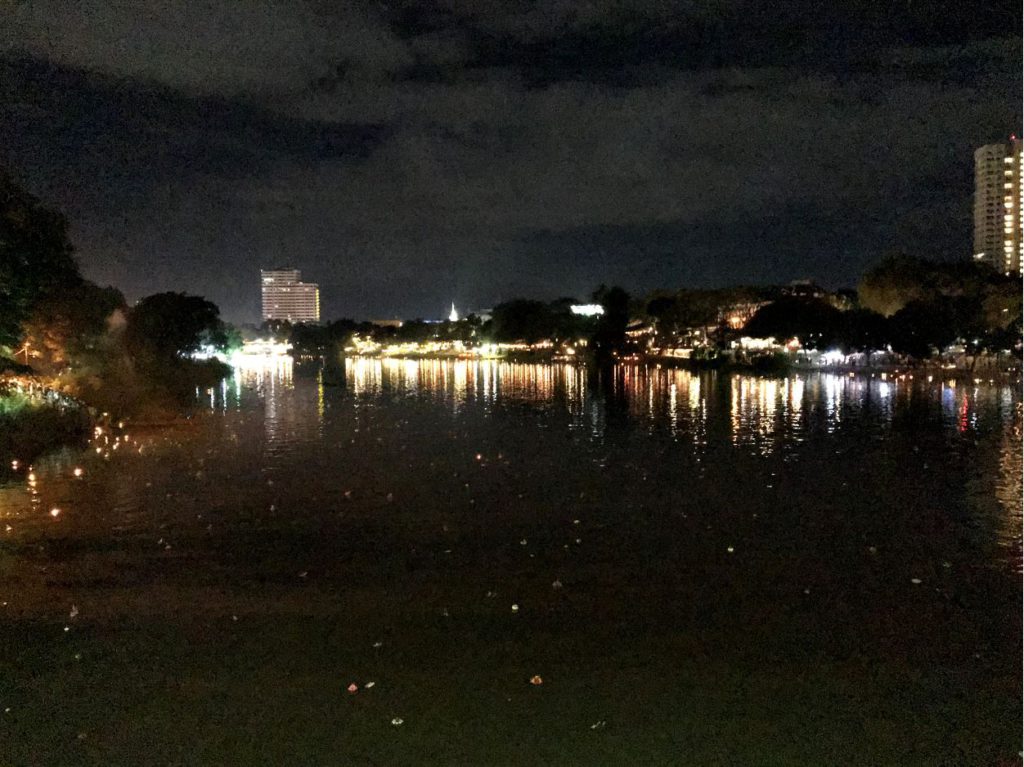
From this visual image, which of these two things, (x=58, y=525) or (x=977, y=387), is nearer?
(x=58, y=525)

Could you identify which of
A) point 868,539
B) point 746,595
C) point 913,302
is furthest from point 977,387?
point 746,595

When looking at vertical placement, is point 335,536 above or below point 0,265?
below

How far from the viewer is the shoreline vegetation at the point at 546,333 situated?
22266 mm

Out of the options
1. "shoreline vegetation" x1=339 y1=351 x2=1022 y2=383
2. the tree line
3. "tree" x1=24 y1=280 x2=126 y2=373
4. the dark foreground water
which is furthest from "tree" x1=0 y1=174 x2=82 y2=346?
"shoreline vegetation" x1=339 y1=351 x2=1022 y2=383

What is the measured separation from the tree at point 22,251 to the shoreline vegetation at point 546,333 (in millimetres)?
48

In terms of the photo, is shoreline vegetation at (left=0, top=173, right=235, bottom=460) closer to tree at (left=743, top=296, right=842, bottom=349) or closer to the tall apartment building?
tree at (left=743, top=296, right=842, bottom=349)

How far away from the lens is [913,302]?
61281 millimetres

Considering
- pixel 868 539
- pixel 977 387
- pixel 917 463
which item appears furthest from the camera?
pixel 977 387

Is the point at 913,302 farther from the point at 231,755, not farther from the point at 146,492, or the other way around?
the point at 231,755

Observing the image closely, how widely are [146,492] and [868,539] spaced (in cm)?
1166

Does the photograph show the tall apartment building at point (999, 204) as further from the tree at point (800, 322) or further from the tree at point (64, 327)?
the tree at point (64, 327)

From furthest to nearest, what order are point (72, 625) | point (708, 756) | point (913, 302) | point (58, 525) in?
point (913, 302), point (58, 525), point (72, 625), point (708, 756)

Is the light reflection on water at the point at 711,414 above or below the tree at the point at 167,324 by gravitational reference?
below

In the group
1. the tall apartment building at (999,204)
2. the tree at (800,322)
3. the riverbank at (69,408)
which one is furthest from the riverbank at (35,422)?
the tall apartment building at (999,204)
